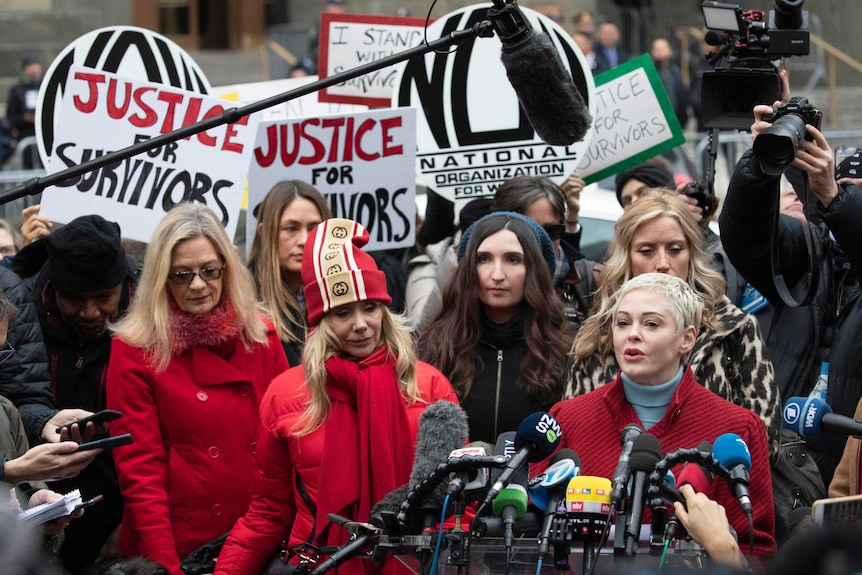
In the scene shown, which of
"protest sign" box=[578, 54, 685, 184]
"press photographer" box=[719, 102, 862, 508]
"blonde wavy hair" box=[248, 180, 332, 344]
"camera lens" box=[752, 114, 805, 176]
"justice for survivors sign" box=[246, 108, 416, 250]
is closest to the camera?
"camera lens" box=[752, 114, 805, 176]

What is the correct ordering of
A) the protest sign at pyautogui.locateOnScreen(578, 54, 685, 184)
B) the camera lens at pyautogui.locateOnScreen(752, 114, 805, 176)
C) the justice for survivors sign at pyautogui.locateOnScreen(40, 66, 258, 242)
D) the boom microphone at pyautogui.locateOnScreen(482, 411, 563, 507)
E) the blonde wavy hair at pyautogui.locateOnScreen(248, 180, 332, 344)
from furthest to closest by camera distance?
the protest sign at pyautogui.locateOnScreen(578, 54, 685, 184) < the justice for survivors sign at pyautogui.locateOnScreen(40, 66, 258, 242) < the blonde wavy hair at pyautogui.locateOnScreen(248, 180, 332, 344) < the camera lens at pyautogui.locateOnScreen(752, 114, 805, 176) < the boom microphone at pyautogui.locateOnScreen(482, 411, 563, 507)

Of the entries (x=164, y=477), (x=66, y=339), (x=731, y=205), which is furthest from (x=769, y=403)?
(x=66, y=339)

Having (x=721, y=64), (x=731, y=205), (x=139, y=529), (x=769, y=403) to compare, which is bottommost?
(x=139, y=529)

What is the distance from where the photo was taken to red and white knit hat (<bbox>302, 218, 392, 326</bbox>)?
4.73m

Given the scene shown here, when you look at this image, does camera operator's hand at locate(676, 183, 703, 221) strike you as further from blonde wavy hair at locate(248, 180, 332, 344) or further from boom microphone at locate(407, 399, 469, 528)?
boom microphone at locate(407, 399, 469, 528)

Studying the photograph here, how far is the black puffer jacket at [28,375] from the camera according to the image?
5.09 metres

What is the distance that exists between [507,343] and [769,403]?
1.05 meters

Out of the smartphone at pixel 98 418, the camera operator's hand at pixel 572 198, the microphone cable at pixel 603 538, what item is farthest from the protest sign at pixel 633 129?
the microphone cable at pixel 603 538

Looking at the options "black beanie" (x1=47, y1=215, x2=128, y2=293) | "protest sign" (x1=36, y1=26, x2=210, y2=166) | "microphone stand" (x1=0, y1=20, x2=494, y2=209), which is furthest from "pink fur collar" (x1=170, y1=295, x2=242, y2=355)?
"protest sign" (x1=36, y1=26, x2=210, y2=166)

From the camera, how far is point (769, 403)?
4848 mm

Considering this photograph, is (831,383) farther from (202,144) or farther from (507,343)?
(202,144)

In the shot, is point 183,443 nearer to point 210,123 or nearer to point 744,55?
point 210,123

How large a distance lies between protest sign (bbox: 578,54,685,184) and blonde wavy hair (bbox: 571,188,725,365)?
1.79m

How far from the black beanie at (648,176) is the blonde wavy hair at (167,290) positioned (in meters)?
2.89
